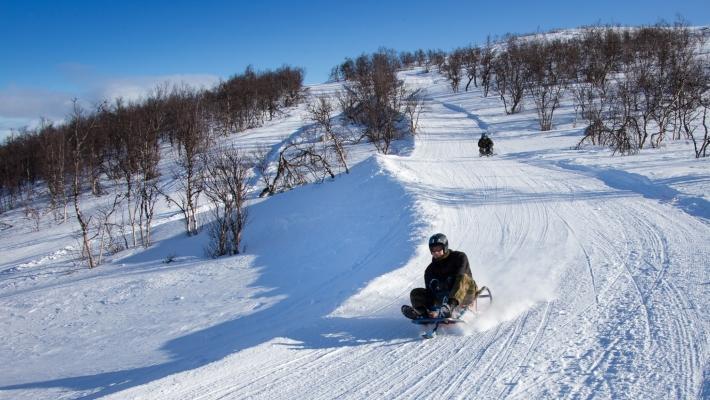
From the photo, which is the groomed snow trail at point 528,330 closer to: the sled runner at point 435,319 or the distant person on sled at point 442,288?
the sled runner at point 435,319

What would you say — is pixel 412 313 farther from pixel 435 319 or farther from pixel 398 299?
pixel 398 299

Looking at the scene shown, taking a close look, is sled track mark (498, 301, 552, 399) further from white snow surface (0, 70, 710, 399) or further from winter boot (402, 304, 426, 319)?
winter boot (402, 304, 426, 319)

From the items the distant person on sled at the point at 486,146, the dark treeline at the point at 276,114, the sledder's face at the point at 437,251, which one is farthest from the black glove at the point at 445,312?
the distant person on sled at the point at 486,146

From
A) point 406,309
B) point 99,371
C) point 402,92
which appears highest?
point 402,92

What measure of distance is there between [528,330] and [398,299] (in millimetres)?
2417

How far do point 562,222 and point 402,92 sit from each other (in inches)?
1081

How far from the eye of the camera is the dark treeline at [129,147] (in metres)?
24.9

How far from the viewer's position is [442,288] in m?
6.28

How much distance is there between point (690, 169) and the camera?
14.9 metres

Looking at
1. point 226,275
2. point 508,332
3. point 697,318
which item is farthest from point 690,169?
point 226,275

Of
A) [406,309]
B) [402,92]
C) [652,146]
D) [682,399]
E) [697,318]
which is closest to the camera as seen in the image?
[682,399]

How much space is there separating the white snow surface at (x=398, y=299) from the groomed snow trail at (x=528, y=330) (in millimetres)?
27

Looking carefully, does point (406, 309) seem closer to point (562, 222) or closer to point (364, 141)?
point (562, 222)

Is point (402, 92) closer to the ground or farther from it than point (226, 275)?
farther from it
